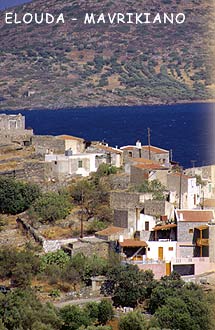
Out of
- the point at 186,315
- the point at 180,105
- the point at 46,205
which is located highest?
the point at 180,105

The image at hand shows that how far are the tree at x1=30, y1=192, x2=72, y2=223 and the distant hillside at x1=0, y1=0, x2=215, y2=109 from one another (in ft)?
137

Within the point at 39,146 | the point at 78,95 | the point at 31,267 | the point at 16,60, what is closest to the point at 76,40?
the point at 16,60

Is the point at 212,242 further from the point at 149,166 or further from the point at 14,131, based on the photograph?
the point at 14,131

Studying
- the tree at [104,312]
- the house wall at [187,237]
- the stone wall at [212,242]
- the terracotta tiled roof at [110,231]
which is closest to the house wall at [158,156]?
the terracotta tiled roof at [110,231]

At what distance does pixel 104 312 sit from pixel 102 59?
178 feet

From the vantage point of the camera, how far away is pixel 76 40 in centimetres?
6694

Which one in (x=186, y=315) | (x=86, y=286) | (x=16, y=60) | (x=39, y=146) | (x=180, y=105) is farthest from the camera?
(x=16, y=60)

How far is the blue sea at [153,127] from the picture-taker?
25350mm

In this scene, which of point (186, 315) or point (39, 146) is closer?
point (186, 315)

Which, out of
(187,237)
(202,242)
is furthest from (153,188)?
(202,242)

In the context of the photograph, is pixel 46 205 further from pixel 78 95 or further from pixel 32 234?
pixel 78 95

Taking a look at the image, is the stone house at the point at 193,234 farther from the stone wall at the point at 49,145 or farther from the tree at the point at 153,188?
the stone wall at the point at 49,145

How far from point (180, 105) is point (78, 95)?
19.0 ft

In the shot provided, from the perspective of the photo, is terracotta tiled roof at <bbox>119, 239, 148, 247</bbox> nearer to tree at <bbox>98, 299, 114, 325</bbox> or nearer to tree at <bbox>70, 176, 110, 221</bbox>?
tree at <bbox>70, 176, 110, 221</bbox>
